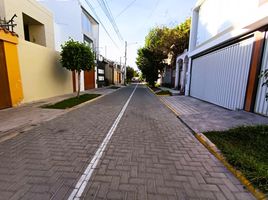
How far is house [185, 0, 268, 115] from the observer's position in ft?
21.0

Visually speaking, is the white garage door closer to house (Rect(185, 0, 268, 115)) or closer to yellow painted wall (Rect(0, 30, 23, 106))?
house (Rect(185, 0, 268, 115))

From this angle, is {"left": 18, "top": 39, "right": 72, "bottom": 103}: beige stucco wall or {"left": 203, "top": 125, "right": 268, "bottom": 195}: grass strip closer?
{"left": 203, "top": 125, "right": 268, "bottom": 195}: grass strip

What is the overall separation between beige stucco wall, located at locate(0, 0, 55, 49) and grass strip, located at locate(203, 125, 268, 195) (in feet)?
37.0

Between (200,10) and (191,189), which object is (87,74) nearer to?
(200,10)

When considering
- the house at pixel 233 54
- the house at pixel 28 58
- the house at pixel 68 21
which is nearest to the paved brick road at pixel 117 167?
the house at pixel 233 54

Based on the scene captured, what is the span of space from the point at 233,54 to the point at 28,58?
38.3 feet

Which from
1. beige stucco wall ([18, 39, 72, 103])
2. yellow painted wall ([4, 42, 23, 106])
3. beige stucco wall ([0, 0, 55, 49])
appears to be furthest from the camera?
beige stucco wall ([18, 39, 72, 103])

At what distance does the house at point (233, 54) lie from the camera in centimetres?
640

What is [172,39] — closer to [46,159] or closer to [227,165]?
[227,165]

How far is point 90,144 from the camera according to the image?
3986 mm

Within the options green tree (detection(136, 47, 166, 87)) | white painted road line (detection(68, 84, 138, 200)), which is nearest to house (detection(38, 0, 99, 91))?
green tree (detection(136, 47, 166, 87))

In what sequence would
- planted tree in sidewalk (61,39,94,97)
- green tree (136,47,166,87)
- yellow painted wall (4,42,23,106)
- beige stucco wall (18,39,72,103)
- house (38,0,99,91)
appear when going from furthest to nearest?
1. green tree (136,47,166,87)
2. house (38,0,99,91)
3. planted tree in sidewalk (61,39,94,97)
4. beige stucco wall (18,39,72,103)
5. yellow painted wall (4,42,23,106)

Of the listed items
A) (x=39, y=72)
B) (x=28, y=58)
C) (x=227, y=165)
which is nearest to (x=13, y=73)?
(x=28, y=58)

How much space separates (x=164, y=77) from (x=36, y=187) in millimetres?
29693
